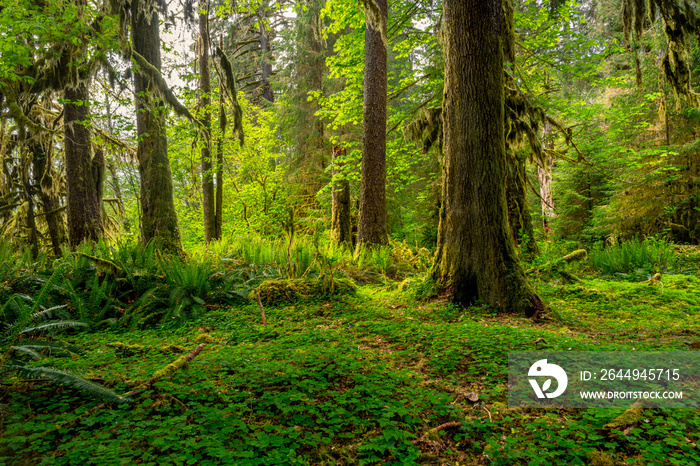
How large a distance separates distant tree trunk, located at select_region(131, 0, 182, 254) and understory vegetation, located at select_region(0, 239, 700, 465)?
111cm

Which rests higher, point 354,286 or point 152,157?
point 152,157

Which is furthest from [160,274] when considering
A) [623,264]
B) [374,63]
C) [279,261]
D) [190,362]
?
[623,264]

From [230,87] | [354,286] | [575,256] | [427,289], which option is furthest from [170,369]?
[230,87]

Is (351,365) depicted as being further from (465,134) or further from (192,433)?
(465,134)

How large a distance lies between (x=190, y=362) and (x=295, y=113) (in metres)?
14.6

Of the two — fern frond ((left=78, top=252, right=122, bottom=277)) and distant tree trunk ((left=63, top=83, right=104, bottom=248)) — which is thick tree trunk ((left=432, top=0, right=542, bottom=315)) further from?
distant tree trunk ((left=63, top=83, right=104, bottom=248))

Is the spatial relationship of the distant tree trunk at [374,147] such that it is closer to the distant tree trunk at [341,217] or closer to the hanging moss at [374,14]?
the hanging moss at [374,14]

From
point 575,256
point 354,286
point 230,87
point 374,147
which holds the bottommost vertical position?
point 354,286

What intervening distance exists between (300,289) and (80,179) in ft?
24.2

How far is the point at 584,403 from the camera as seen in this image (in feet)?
6.82

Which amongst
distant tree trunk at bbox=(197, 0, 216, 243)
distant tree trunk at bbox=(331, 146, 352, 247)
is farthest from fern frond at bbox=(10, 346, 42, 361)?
distant tree trunk at bbox=(197, 0, 216, 243)

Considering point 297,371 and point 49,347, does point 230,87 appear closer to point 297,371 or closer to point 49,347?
point 49,347

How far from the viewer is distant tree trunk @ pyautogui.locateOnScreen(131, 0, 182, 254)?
648cm

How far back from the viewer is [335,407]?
2039mm
